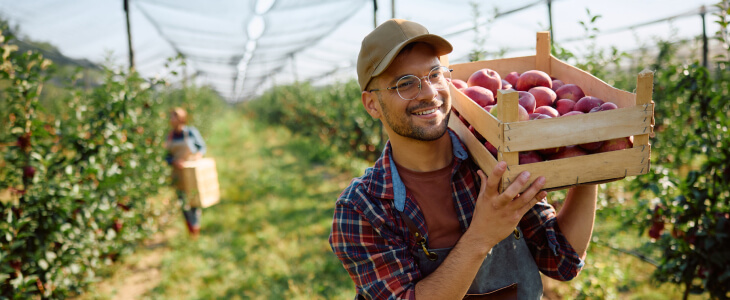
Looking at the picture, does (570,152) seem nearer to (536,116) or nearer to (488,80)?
(536,116)

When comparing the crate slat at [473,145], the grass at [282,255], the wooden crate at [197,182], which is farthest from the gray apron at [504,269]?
the wooden crate at [197,182]

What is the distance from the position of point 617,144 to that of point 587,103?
0.17m

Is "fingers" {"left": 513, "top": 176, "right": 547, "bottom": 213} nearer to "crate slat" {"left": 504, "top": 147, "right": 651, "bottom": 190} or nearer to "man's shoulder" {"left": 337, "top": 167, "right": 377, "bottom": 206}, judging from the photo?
"crate slat" {"left": 504, "top": 147, "right": 651, "bottom": 190}

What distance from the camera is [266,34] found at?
966cm

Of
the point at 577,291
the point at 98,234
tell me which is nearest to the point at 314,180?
the point at 98,234

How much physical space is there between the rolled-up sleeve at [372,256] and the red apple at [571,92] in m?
0.79

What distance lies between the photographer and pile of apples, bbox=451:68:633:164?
1.34m

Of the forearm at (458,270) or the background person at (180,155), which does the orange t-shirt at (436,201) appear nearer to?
the forearm at (458,270)

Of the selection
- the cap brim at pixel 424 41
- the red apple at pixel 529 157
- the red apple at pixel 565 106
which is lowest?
the red apple at pixel 529 157

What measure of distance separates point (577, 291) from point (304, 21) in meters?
7.09

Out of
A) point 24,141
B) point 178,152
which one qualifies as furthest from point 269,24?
point 24,141

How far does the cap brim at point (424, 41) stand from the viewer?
1.47 meters

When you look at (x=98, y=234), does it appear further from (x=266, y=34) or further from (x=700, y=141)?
(x=266, y=34)

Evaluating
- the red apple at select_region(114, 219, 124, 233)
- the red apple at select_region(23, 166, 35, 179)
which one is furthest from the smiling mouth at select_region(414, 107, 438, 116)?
the red apple at select_region(114, 219, 124, 233)
